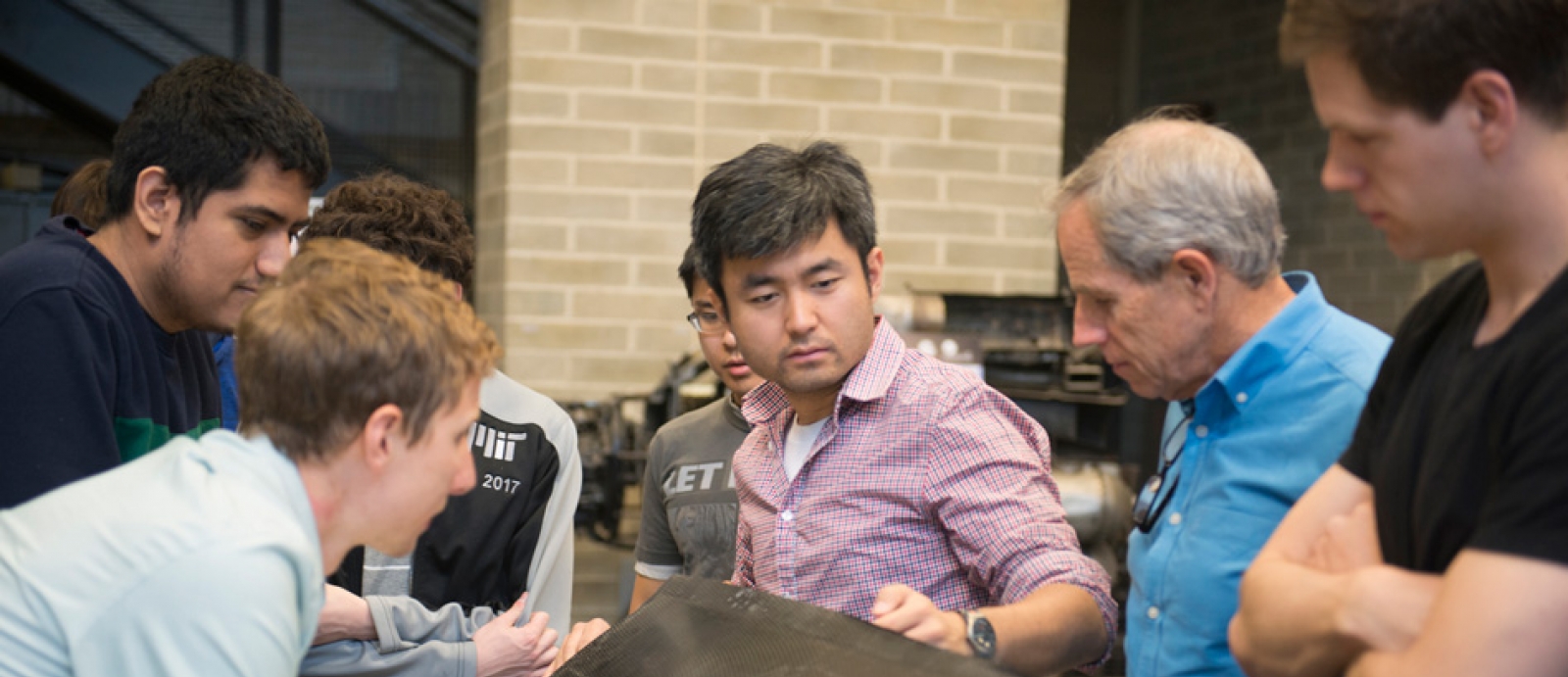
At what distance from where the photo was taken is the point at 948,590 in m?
1.88

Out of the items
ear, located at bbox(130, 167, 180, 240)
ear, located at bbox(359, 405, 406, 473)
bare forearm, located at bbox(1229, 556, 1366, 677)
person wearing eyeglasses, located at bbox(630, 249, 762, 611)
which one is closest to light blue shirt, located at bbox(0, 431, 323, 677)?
ear, located at bbox(359, 405, 406, 473)

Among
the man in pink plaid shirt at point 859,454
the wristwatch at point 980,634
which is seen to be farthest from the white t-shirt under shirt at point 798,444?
the wristwatch at point 980,634

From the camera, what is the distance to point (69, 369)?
5.79 feet

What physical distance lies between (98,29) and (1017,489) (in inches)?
248

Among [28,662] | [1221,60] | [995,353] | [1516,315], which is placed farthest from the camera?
[1221,60]

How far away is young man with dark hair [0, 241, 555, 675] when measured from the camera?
128cm

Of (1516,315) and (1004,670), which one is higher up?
(1516,315)

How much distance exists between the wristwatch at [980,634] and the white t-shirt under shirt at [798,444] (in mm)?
441

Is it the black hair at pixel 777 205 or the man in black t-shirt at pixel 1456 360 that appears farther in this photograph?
the black hair at pixel 777 205

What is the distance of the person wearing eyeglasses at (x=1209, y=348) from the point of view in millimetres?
1567

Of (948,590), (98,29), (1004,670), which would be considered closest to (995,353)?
(948,590)

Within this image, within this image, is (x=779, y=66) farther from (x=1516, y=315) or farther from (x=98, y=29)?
(x=1516, y=315)

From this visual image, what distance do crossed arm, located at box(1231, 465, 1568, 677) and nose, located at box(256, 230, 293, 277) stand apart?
4.80 feet

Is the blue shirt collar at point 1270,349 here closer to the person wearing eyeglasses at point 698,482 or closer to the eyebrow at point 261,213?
the person wearing eyeglasses at point 698,482
